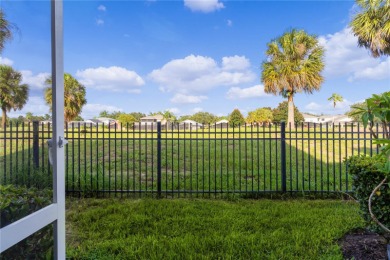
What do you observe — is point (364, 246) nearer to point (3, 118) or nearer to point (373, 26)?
point (3, 118)

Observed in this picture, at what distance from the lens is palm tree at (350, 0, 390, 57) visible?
359 inches

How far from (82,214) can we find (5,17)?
3064 mm

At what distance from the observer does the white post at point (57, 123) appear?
161 centimetres

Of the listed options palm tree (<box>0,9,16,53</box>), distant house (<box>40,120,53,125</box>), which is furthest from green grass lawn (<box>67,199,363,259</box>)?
palm tree (<box>0,9,16,53</box>)

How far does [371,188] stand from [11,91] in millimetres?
3150

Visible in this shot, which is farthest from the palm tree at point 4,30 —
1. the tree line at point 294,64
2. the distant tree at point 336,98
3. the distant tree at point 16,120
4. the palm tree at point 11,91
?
the distant tree at point 336,98

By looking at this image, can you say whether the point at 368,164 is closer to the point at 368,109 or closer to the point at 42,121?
the point at 368,109

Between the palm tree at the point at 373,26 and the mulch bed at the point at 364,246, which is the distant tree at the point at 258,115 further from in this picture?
the mulch bed at the point at 364,246

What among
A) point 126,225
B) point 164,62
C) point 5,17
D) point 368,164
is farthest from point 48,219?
point 164,62

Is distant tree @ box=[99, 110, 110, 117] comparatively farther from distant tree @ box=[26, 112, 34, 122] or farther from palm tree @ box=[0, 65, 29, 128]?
palm tree @ box=[0, 65, 29, 128]

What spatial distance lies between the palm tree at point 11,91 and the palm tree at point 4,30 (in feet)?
0.46

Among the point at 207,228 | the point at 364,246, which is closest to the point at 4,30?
the point at 207,228

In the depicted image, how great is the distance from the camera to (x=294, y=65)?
16688 mm

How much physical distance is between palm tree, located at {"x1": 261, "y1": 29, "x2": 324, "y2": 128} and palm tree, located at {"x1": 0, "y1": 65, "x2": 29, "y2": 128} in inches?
662
